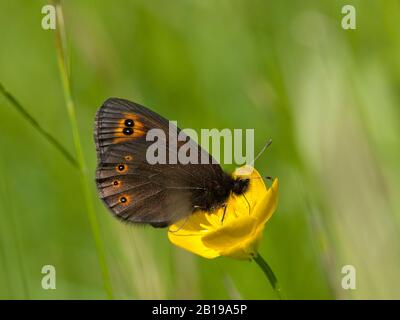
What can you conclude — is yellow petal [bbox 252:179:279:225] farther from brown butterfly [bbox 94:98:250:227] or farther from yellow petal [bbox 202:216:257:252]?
brown butterfly [bbox 94:98:250:227]

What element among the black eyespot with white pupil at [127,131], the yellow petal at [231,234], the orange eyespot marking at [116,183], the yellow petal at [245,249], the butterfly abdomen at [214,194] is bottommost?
the yellow petal at [245,249]

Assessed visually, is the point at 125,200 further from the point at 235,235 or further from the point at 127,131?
the point at 235,235

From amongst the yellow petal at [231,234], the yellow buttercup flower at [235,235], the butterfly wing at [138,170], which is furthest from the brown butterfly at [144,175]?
the yellow petal at [231,234]

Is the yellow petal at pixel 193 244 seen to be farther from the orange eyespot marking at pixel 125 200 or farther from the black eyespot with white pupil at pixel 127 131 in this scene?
the black eyespot with white pupil at pixel 127 131

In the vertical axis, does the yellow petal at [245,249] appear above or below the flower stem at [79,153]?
below

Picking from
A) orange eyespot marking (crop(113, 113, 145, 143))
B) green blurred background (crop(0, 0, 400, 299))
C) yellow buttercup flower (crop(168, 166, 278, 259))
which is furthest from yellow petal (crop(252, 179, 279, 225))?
orange eyespot marking (crop(113, 113, 145, 143))

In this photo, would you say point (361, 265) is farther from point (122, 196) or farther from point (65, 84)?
point (65, 84)

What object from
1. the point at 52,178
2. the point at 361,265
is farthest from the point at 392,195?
the point at 52,178
